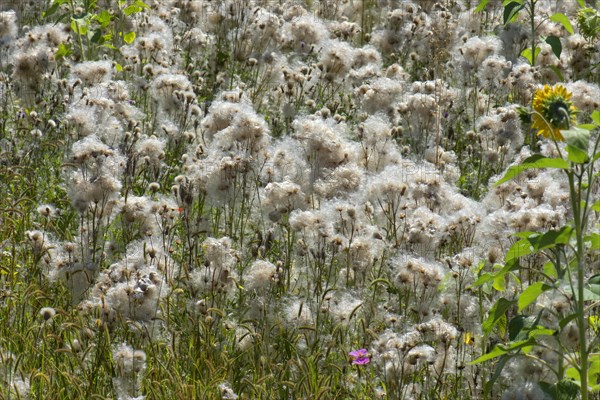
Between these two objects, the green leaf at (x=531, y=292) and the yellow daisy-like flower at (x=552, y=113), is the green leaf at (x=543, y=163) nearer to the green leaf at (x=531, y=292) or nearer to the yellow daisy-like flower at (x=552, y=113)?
the yellow daisy-like flower at (x=552, y=113)

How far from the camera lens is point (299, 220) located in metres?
5.25

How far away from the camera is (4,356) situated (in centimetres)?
448

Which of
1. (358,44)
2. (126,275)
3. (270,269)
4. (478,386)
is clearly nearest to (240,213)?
(270,269)

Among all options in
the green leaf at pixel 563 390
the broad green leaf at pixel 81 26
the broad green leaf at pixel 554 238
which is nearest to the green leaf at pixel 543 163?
the broad green leaf at pixel 554 238

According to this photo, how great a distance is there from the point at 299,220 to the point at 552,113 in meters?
2.08

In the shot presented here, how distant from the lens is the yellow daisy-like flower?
11.1 ft

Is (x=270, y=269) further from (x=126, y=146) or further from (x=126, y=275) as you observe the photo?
(x=126, y=146)

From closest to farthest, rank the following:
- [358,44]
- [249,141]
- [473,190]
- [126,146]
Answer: [249,141]
[126,146]
[473,190]
[358,44]

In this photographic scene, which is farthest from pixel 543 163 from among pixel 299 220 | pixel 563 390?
pixel 299 220

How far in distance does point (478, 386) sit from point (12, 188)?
3.50 m

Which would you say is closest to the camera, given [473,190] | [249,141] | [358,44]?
[249,141]

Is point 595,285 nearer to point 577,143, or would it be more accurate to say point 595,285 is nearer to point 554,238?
point 554,238

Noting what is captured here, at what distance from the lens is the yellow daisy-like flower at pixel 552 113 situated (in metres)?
3.38

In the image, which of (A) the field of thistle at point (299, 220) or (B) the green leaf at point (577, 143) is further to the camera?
(A) the field of thistle at point (299, 220)
